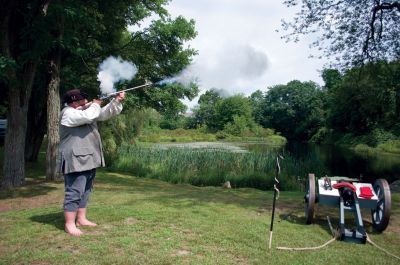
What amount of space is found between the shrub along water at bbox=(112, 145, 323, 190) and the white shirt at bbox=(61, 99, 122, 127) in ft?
36.4

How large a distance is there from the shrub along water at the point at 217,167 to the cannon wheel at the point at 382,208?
922cm

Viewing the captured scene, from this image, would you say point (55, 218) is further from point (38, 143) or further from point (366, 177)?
point (366, 177)

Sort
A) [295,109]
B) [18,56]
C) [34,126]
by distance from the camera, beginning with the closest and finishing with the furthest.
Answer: [18,56] → [34,126] → [295,109]

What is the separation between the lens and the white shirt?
16.6ft

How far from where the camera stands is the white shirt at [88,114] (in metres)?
5.07

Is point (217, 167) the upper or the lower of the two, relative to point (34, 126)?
lower

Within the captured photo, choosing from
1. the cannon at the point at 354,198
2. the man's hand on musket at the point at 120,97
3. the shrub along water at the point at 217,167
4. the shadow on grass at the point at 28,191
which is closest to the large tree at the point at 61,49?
the shadow on grass at the point at 28,191

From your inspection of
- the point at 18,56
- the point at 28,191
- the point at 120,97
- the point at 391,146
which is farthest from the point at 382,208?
the point at 391,146

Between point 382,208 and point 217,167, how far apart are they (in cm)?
1122

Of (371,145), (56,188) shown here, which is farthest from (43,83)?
(371,145)

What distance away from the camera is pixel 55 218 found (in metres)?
6.00

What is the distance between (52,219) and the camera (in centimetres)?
595

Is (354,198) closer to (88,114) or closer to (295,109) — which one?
(88,114)

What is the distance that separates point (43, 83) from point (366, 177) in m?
17.9
